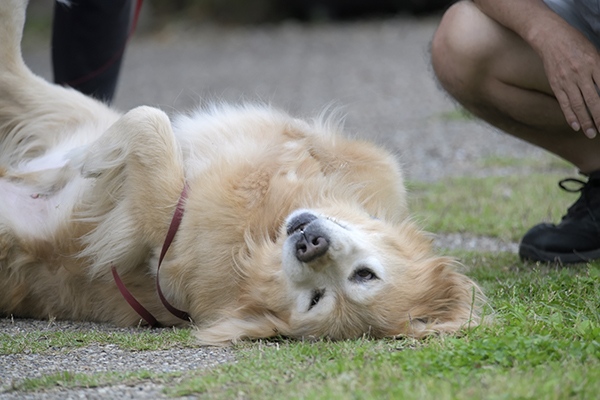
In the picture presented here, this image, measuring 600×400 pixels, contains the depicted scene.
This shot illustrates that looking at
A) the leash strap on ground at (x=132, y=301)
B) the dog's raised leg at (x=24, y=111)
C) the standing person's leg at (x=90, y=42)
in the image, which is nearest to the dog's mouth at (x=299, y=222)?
the leash strap on ground at (x=132, y=301)

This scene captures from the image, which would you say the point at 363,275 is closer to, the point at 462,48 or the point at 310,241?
the point at 310,241

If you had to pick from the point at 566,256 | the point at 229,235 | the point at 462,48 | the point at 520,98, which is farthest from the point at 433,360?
the point at 462,48

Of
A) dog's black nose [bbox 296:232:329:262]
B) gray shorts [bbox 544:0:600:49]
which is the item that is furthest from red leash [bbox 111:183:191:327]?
gray shorts [bbox 544:0:600:49]

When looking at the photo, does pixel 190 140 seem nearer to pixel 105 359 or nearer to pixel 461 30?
pixel 105 359

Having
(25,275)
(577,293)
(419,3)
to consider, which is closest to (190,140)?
(25,275)

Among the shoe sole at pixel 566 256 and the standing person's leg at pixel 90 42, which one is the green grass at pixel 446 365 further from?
the standing person's leg at pixel 90 42

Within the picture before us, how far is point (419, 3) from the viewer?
49.4ft

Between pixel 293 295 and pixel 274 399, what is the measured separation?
76cm

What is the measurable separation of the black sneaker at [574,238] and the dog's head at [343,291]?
3.06 ft

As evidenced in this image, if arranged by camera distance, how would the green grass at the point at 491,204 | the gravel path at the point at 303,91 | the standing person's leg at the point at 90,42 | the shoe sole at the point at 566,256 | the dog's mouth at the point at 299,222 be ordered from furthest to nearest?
1. the green grass at the point at 491,204
2. the standing person's leg at the point at 90,42
3. the shoe sole at the point at 566,256
4. the dog's mouth at the point at 299,222
5. the gravel path at the point at 303,91

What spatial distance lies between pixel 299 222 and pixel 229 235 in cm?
33

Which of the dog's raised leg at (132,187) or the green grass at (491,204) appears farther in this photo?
the green grass at (491,204)

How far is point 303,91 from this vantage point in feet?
33.1

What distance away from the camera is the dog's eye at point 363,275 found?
2.63 m
